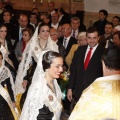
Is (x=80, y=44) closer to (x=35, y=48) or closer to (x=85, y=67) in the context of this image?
(x=35, y=48)

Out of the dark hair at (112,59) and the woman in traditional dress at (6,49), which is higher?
the dark hair at (112,59)

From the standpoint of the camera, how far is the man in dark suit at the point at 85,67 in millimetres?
5848

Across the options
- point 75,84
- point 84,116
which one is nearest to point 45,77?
point 84,116

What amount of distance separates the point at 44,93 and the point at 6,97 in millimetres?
1226

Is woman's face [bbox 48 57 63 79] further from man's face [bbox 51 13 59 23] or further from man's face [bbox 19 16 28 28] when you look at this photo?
man's face [bbox 51 13 59 23]

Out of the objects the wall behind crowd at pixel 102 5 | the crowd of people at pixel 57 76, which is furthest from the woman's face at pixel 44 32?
the wall behind crowd at pixel 102 5

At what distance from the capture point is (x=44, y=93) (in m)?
4.41

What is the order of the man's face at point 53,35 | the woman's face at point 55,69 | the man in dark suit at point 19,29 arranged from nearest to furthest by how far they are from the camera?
1. the woman's face at point 55,69
2. the man's face at point 53,35
3. the man in dark suit at point 19,29

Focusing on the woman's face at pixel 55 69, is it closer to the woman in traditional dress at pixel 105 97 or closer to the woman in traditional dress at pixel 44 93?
the woman in traditional dress at pixel 44 93

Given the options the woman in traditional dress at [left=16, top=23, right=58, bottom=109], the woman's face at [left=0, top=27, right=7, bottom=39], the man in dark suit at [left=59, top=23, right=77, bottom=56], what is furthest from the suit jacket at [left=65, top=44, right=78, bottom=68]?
the woman's face at [left=0, top=27, right=7, bottom=39]

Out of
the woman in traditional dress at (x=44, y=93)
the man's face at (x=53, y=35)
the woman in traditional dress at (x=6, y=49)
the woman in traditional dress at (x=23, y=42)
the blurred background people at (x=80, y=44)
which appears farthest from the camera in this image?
the woman in traditional dress at (x=23, y=42)

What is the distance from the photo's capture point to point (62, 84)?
7020 millimetres

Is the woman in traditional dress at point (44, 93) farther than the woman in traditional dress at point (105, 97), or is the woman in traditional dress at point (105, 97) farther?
the woman in traditional dress at point (44, 93)

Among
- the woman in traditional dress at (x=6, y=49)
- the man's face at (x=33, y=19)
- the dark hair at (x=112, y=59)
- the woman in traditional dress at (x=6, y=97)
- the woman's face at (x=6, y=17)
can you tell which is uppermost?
the dark hair at (x=112, y=59)
